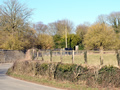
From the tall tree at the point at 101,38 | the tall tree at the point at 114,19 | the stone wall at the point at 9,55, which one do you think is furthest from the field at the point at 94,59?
the tall tree at the point at 114,19

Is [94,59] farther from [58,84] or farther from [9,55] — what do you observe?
[9,55]

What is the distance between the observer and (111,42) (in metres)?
43.2

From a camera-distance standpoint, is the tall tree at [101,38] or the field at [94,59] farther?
the tall tree at [101,38]

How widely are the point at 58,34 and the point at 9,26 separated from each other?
3188 cm

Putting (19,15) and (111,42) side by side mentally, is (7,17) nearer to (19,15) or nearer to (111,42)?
(19,15)

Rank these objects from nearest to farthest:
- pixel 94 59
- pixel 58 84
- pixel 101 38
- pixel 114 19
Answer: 1. pixel 58 84
2. pixel 94 59
3. pixel 101 38
4. pixel 114 19

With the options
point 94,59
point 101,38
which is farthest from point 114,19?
point 94,59

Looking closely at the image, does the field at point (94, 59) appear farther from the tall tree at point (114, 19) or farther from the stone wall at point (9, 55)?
the tall tree at point (114, 19)

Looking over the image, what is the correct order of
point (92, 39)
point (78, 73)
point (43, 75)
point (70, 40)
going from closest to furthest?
point (78, 73) → point (43, 75) → point (92, 39) → point (70, 40)

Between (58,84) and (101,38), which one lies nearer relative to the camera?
(58,84)

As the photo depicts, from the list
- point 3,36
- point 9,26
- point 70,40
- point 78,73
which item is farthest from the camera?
point 70,40

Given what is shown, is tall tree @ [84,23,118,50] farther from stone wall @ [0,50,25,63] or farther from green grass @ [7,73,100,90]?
green grass @ [7,73,100,90]

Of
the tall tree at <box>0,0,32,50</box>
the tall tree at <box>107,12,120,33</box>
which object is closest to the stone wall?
the tall tree at <box>0,0,32,50</box>

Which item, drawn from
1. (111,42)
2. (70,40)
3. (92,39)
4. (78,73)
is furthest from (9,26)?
(78,73)
